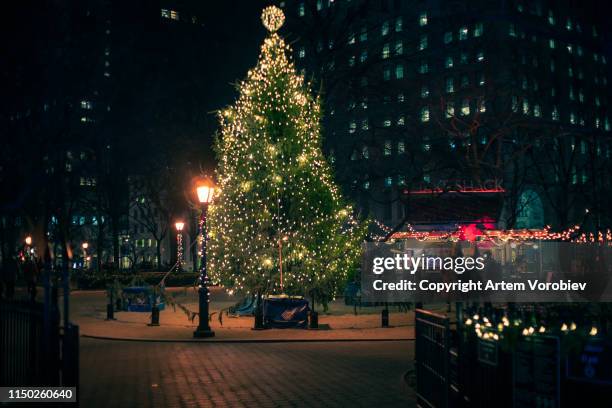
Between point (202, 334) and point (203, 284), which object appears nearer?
point (202, 334)

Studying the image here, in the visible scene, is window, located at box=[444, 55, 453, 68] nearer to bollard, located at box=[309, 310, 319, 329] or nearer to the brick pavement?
bollard, located at box=[309, 310, 319, 329]

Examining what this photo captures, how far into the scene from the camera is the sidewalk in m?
19.1

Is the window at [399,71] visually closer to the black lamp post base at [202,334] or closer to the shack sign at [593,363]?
the black lamp post base at [202,334]

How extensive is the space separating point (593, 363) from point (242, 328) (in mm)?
16616

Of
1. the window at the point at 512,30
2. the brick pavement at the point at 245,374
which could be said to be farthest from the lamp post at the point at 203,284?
the window at the point at 512,30

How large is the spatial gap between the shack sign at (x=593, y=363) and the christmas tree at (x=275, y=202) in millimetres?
16413

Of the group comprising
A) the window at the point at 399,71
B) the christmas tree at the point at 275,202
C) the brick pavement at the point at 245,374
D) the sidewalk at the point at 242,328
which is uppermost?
the window at the point at 399,71

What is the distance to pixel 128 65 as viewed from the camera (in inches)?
2363

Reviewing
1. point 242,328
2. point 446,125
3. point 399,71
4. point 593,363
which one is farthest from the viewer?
point 399,71

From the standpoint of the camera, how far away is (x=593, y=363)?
654cm

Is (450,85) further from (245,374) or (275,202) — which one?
(245,374)

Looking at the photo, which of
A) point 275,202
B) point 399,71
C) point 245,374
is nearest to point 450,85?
point 399,71

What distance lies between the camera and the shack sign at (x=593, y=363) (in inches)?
254

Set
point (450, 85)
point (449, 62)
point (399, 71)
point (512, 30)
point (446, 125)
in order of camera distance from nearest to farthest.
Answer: point (446, 125), point (512, 30), point (450, 85), point (449, 62), point (399, 71)
